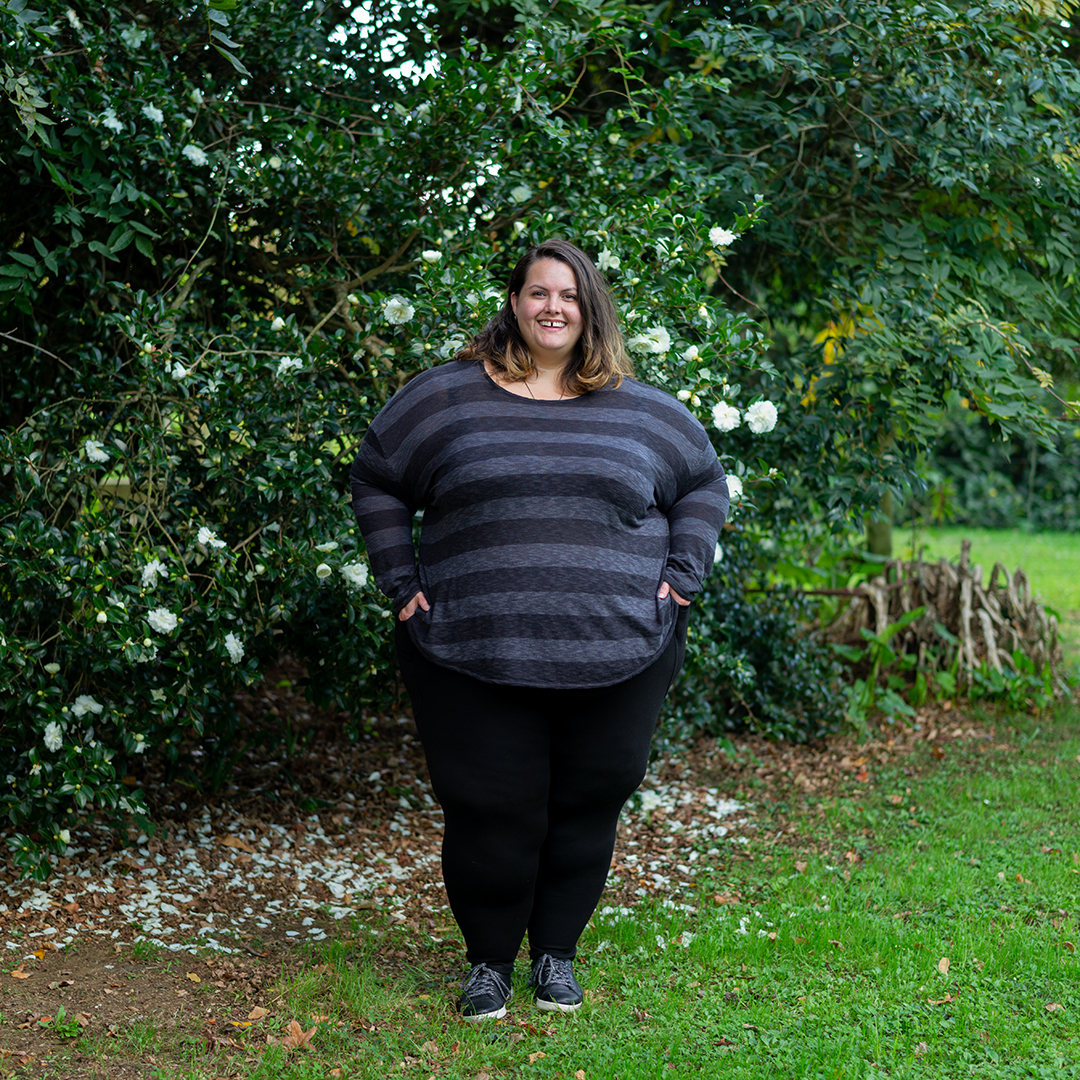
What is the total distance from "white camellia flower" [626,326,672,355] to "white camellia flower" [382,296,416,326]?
67 centimetres

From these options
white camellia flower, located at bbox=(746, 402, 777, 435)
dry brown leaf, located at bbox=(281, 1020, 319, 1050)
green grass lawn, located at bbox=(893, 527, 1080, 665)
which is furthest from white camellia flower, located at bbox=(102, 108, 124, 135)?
green grass lawn, located at bbox=(893, 527, 1080, 665)

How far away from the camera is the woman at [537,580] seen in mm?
2613

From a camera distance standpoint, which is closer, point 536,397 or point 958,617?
point 536,397

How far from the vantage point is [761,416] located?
3609 mm

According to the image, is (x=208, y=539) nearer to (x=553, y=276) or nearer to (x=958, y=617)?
(x=553, y=276)

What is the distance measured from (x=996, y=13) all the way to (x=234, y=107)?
2750 mm

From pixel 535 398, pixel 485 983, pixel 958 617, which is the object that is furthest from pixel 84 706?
pixel 958 617

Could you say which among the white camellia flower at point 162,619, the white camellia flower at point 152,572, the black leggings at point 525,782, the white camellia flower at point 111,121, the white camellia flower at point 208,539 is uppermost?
the white camellia flower at point 111,121

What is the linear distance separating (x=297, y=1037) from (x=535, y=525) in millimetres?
1387

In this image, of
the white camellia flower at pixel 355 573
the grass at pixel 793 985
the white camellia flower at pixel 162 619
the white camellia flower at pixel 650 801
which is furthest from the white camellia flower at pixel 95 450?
the white camellia flower at pixel 650 801

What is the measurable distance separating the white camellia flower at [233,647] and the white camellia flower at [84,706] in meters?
0.42

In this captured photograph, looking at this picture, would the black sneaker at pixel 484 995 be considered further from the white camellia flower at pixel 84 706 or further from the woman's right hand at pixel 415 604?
the white camellia flower at pixel 84 706

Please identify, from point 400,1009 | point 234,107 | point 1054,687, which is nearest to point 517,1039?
point 400,1009

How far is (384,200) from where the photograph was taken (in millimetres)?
3951
